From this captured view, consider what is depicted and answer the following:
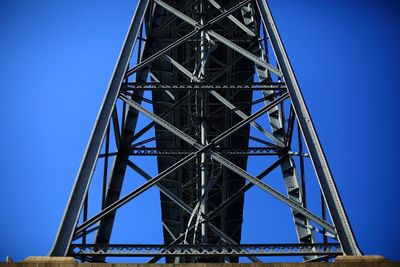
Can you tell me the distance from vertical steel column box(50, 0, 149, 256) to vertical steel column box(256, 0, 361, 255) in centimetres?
301

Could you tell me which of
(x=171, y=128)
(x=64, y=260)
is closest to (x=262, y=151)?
(x=171, y=128)

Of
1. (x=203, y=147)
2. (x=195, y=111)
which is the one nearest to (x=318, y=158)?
(x=203, y=147)

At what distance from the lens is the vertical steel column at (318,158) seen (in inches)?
241

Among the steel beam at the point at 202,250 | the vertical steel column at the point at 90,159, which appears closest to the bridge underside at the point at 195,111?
the vertical steel column at the point at 90,159

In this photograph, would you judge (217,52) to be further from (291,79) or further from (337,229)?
(337,229)

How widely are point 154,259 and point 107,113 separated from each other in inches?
105

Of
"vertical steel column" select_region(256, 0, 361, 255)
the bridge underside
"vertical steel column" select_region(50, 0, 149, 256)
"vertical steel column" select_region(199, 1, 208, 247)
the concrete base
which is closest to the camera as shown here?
the concrete base

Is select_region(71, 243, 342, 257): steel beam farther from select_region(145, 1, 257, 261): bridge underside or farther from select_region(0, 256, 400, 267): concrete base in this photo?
select_region(145, 1, 257, 261): bridge underside

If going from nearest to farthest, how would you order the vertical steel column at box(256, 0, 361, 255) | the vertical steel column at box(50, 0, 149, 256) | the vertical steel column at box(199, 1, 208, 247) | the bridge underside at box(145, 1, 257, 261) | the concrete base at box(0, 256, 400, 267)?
the concrete base at box(0, 256, 400, 267) → the vertical steel column at box(50, 0, 149, 256) → the vertical steel column at box(256, 0, 361, 255) → the vertical steel column at box(199, 1, 208, 247) → the bridge underside at box(145, 1, 257, 261)

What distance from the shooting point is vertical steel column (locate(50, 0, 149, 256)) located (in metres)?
6.01

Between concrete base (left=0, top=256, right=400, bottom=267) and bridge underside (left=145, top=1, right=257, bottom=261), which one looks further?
bridge underside (left=145, top=1, right=257, bottom=261)

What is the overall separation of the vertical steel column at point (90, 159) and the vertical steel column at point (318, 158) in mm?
3008

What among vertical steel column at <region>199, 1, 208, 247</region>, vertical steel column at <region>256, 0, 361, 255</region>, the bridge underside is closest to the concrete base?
vertical steel column at <region>256, 0, 361, 255</region>

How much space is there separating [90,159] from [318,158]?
3.46 meters
